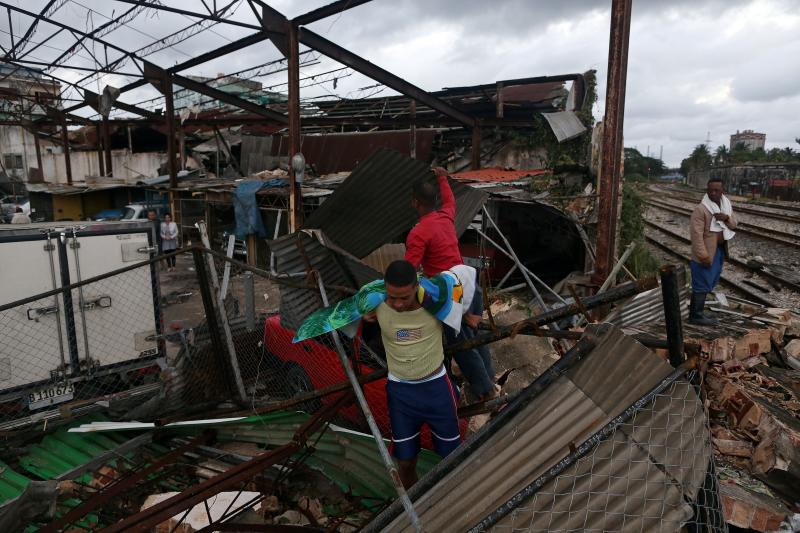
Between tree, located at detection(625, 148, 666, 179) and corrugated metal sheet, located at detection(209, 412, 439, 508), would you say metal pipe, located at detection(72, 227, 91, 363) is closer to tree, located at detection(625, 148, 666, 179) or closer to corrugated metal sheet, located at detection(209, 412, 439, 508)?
corrugated metal sheet, located at detection(209, 412, 439, 508)

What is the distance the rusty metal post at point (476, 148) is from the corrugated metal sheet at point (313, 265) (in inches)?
438

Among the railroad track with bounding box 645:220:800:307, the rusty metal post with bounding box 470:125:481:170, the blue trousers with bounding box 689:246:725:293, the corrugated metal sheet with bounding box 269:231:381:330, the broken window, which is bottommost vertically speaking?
the railroad track with bounding box 645:220:800:307

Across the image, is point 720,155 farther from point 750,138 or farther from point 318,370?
point 318,370

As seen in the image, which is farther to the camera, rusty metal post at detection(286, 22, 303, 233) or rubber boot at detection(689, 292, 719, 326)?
rusty metal post at detection(286, 22, 303, 233)

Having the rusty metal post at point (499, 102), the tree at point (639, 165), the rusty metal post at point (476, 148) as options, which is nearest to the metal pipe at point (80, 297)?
the rusty metal post at point (476, 148)

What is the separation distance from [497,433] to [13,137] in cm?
4902

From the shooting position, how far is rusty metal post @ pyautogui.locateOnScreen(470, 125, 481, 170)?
1445 centimetres

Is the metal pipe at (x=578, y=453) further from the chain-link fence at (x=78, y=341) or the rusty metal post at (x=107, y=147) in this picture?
the rusty metal post at (x=107, y=147)

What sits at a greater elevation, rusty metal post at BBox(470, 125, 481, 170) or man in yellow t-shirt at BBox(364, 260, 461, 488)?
rusty metal post at BBox(470, 125, 481, 170)

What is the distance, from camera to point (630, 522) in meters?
2.04

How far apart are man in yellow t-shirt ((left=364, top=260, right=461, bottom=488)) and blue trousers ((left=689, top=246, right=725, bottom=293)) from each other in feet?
13.7

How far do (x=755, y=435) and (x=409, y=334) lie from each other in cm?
340

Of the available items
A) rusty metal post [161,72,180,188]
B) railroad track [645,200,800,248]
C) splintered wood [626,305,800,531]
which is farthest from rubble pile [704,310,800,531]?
rusty metal post [161,72,180,188]

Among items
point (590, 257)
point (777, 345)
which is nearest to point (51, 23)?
point (590, 257)
